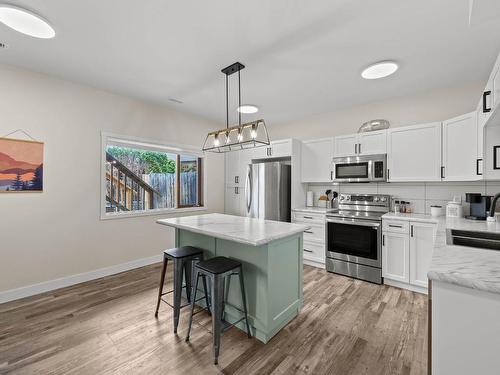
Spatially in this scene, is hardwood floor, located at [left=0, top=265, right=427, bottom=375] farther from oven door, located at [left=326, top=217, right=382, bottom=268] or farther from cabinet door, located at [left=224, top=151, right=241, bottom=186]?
cabinet door, located at [left=224, top=151, right=241, bottom=186]

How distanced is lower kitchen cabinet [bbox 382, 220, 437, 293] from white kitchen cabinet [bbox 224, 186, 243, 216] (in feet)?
8.76

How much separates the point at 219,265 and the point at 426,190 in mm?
3082

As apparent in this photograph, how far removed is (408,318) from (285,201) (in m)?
2.36

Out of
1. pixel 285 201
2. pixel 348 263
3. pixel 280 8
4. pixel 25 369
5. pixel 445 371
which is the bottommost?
pixel 25 369

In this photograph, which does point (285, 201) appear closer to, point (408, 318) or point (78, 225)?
point (408, 318)

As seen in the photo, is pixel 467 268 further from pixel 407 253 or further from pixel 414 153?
pixel 414 153

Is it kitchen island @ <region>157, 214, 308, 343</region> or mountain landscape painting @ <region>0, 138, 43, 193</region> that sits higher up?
mountain landscape painting @ <region>0, 138, 43, 193</region>

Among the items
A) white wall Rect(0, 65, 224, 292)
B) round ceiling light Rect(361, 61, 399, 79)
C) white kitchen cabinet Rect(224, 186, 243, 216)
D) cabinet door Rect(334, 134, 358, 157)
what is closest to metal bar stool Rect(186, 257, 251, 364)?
white wall Rect(0, 65, 224, 292)

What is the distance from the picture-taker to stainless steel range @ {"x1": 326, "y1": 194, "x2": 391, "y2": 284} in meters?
3.04

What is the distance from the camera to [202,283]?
247 cm

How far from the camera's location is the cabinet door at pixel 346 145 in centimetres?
355

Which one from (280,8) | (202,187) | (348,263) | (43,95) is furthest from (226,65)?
(348,263)

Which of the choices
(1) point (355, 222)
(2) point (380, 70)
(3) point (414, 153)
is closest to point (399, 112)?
(3) point (414, 153)

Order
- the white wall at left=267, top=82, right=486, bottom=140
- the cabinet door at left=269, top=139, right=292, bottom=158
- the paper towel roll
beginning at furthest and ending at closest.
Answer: the paper towel roll < the cabinet door at left=269, top=139, right=292, bottom=158 < the white wall at left=267, top=82, right=486, bottom=140
